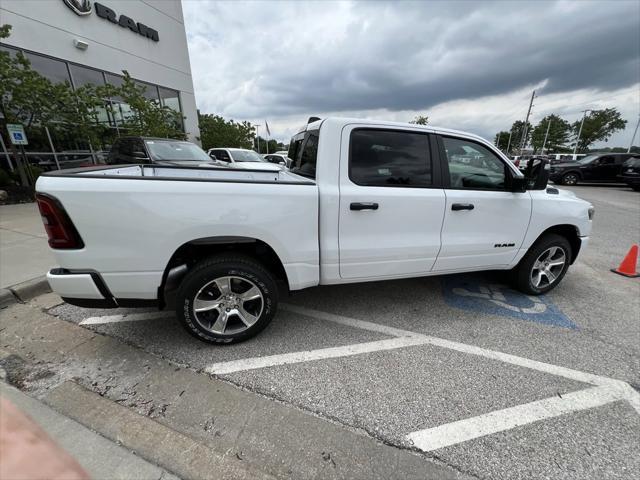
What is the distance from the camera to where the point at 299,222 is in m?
2.47

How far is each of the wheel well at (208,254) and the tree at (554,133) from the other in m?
79.6

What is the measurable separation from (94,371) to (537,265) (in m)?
4.52

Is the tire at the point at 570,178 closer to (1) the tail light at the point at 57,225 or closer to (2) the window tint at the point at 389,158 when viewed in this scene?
(2) the window tint at the point at 389,158

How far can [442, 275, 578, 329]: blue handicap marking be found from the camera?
10.5ft

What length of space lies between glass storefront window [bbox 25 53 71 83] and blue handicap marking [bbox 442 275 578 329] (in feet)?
43.9

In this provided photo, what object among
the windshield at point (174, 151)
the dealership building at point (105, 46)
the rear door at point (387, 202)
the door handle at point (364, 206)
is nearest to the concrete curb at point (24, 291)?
the rear door at point (387, 202)

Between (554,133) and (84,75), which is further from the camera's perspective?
(554,133)

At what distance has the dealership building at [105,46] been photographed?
9.99 meters

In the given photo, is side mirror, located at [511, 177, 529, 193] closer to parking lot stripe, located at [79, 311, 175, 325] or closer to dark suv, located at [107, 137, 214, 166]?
parking lot stripe, located at [79, 311, 175, 325]

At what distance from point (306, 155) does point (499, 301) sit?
9.02ft

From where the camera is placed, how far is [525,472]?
1652 mm

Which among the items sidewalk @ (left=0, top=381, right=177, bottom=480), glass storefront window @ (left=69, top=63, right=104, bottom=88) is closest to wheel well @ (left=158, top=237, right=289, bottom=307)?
sidewalk @ (left=0, top=381, right=177, bottom=480)

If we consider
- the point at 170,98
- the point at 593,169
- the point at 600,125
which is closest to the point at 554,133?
the point at 600,125

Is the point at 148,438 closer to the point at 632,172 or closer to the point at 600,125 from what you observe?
the point at 632,172
